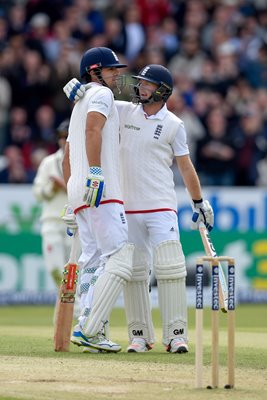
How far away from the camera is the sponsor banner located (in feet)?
52.9

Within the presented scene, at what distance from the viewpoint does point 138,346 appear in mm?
8914

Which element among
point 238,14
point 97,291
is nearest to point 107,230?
point 97,291

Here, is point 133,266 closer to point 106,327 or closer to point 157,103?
point 106,327

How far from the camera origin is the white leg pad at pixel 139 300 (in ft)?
29.4

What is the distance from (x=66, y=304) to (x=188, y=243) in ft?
25.1

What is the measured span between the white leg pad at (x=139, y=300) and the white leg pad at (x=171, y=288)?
0.42ft

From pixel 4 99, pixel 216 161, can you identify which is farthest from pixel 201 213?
pixel 4 99

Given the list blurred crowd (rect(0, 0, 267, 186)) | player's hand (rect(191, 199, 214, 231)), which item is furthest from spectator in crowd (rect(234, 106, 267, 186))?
player's hand (rect(191, 199, 214, 231))

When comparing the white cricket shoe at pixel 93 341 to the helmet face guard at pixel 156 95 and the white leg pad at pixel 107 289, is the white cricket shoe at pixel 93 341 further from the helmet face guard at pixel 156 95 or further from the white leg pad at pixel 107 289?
the helmet face guard at pixel 156 95

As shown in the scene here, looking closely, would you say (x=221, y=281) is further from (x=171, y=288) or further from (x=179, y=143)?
(x=179, y=143)

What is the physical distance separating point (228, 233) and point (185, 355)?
8.09 m

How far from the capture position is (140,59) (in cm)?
1898

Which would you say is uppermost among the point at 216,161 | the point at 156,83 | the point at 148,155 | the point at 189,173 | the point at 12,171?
the point at 216,161

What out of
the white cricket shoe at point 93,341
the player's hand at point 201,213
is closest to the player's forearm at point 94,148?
the player's hand at point 201,213
